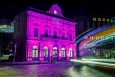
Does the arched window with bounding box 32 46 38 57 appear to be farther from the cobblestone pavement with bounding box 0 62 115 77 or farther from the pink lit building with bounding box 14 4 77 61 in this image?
the cobblestone pavement with bounding box 0 62 115 77

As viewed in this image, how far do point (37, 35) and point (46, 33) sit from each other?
3.09m

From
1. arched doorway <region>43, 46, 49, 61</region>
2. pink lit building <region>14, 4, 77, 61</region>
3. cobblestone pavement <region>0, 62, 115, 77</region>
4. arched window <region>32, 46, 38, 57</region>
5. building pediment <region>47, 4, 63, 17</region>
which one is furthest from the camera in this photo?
building pediment <region>47, 4, 63, 17</region>

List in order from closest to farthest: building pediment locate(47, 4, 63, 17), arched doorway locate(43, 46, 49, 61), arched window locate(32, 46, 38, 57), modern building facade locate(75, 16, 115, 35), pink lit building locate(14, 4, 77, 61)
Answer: pink lit building locate(14, 4, 77, 61)
arched window locate(32, 46, 38, 57)
arched doorway locate(43, 46, 49, 61)
building pediment locate(47, 4, 63, 17)
modern building facade locate(75, 16, 115, 35)

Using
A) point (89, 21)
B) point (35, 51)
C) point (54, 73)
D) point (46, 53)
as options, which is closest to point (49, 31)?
point (46, 53)

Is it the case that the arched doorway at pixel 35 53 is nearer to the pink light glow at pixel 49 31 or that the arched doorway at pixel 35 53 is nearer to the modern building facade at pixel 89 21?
the pink light glow at pixel 49 31

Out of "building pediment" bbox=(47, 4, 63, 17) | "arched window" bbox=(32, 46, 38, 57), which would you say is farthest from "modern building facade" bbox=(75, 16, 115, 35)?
"arched window" bbox=(32, 46, 38, 57)

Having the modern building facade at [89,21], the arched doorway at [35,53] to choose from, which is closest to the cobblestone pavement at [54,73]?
the arched doorway at [35,53]

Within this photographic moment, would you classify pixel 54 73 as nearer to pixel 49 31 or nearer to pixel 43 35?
pixel 43 35

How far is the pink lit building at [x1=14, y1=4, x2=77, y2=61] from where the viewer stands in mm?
44594

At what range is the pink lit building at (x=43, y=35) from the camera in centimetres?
4459

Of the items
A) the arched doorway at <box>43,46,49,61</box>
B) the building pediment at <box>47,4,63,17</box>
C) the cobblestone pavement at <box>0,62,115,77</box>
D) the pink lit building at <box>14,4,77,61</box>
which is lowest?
the cobblestone pavement at <box>0,62,115,77</box>

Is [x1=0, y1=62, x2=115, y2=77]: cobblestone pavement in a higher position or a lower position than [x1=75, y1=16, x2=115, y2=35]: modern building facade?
lower

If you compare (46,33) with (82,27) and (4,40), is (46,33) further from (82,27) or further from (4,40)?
(82,27)

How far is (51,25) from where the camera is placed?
49.7m
